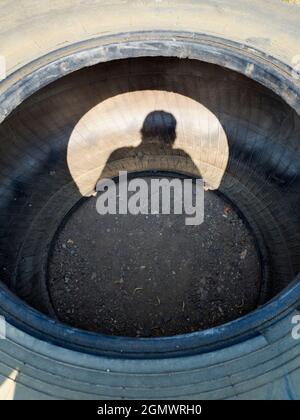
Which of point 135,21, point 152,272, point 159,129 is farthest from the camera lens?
point 159,129

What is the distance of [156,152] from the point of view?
9789 mm

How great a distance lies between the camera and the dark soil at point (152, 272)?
7945mm

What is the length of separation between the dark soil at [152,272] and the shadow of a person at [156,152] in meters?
1.26

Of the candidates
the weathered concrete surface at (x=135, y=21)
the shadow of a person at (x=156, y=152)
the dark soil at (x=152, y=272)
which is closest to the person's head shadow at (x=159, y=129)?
the shadow of a person at (x=156, y=152)

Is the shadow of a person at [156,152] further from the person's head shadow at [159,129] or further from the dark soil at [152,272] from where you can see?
the dark soil at [152,272]

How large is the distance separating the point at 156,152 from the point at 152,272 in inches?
121

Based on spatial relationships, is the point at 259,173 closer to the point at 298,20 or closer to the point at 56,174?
the point at 298,20

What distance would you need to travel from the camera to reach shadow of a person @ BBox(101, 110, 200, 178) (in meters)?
9.59

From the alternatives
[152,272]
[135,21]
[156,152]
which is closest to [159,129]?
[156,152]

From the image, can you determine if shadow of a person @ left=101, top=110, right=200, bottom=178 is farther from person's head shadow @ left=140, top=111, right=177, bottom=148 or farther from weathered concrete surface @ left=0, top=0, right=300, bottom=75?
weathered concrete surface @ left=0, top=0, right=300, bottom=75

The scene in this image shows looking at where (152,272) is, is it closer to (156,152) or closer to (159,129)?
(156,152)

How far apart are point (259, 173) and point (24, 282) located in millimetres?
5590
